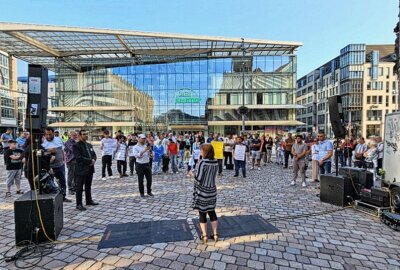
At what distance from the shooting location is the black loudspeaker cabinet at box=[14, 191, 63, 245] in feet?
14.1

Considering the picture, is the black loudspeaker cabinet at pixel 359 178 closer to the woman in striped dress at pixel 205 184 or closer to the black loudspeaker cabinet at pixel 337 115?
the black loudspeaker cabinet at pixel 337 115

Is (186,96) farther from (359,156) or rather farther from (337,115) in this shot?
(337,115)

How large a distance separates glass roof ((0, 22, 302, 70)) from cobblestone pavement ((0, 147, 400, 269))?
1025 inches

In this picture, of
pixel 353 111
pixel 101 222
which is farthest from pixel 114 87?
pixel 353 111

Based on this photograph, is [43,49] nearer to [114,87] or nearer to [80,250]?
[114,87]

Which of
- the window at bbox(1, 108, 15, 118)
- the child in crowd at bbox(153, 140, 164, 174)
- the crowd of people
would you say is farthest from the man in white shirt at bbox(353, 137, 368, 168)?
the window at bbox(1, 108, 15, 118)

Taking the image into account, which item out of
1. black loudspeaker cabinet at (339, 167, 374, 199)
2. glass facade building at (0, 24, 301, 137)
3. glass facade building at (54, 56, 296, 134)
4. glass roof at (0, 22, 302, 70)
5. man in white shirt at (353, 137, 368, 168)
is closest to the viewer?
black loudspeaker cabinet at (339, 167, 374, 199)

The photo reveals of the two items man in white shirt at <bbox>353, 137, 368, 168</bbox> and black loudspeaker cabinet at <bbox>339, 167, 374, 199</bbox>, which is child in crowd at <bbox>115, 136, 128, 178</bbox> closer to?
black loudspeaker cabinet at <bbox>339, 167, 374, 199</bbox>

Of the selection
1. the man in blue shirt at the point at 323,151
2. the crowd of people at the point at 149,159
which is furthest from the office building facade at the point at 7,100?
the man in blue shirt at the point at 323,151

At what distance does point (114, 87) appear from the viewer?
5022cm

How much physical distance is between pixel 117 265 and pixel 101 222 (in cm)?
197

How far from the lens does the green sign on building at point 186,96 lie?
1891 inches

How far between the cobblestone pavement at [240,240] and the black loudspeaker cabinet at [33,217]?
0.95ft

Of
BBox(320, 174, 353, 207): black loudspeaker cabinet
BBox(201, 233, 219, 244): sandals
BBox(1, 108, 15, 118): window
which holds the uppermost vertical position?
BBox(1, 108, 15, 118): window
